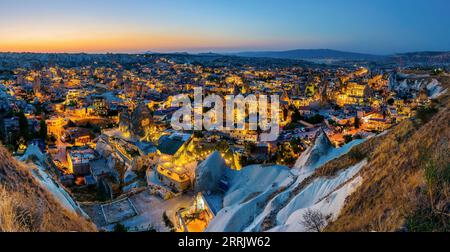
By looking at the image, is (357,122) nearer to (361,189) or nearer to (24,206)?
(361,189)

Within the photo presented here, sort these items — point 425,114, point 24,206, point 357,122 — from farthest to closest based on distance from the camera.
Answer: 1. point 357,122
2. point 425,114
3. point 24,206

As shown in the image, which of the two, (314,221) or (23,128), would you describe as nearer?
(314,221)

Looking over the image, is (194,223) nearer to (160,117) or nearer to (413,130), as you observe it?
(413,130)

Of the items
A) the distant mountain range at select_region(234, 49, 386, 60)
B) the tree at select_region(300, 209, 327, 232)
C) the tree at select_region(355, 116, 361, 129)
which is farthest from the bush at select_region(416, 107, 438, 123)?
the distant mountain range at select_region(234, 49, 386, 60)

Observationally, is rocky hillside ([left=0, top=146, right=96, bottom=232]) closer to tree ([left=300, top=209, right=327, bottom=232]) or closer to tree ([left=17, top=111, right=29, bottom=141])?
tree ([left=300, top=209, right=327, bottom=232])

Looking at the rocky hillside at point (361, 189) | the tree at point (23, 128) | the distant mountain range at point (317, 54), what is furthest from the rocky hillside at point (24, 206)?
the distant mountain range at point (317, 54)

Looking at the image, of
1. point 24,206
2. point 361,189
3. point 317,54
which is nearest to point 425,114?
point 361,189

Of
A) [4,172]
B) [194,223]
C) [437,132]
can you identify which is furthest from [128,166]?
[437,132]
